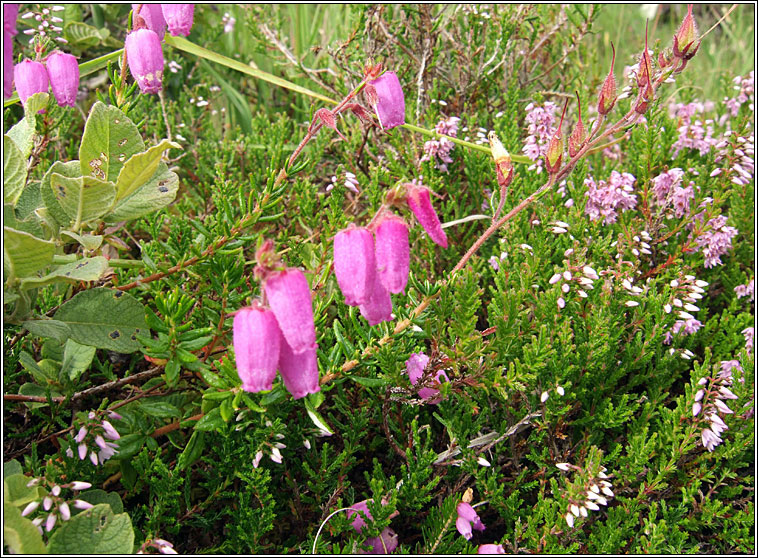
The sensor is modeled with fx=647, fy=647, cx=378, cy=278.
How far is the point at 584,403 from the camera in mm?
2125

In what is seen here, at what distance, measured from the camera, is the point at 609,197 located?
2557 millimetres

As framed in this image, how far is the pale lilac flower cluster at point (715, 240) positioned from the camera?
2502 millimetres

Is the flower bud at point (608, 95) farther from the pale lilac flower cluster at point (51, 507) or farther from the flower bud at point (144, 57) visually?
the pale lilac flower cluster at point (51, 507)

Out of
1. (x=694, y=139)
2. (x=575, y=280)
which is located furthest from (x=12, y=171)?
(x=694, y=139)

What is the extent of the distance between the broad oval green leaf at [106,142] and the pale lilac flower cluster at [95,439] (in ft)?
1.88

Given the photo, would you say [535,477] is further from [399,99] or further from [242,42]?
[242,42]

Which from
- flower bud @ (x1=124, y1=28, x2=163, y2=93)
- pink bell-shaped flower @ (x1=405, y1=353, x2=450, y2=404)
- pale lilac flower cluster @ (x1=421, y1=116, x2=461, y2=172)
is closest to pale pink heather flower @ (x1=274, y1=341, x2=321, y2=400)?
pink bell-shaped flower @ (x1=405, y1=353, x2=450, y2=404)

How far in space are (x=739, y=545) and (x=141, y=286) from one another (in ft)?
6.23

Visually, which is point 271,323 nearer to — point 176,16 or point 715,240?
point 176,16

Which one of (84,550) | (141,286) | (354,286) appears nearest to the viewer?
(354,286)

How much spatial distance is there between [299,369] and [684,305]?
1497mm

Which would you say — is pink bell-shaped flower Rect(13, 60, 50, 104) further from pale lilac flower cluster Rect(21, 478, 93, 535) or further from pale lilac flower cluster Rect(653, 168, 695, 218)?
pale lilac flower cluster Rect(653, 168, 695, 218)

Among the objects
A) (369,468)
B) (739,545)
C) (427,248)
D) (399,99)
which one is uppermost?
(399,99)

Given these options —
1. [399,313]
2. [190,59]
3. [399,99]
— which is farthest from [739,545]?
[190,59]
